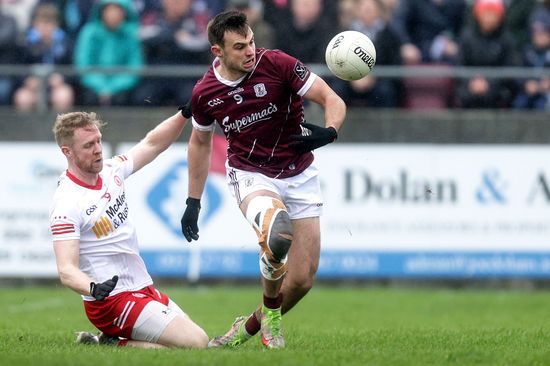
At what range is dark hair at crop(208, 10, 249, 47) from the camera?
917 centimetres

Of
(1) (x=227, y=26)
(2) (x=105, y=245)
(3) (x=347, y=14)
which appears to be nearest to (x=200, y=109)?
(1) (x=227, y=26)

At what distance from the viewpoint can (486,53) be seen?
17.2 meters

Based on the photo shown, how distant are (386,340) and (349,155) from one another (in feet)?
22.9

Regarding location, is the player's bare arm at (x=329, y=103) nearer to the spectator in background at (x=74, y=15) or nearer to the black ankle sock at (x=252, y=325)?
the black ankle sock at (x=252, y=325)

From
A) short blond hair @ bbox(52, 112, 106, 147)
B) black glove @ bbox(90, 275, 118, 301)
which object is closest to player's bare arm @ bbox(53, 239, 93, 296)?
black glove @ bbox(90, 275, 118, 301)

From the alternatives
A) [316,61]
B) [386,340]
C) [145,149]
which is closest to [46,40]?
[316,61]

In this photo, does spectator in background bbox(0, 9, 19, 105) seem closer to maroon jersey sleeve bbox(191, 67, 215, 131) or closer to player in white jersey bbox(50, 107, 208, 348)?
maroon jersey sleeve bbox(191, 67, 215, 131)

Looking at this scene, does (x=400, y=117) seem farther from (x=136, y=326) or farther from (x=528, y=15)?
(x=136, y=326)

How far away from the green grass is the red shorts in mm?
299

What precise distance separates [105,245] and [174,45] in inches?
337

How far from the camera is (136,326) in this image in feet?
30.3

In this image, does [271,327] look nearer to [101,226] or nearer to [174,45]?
[101,226]

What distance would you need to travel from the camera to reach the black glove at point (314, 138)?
877 centimetres

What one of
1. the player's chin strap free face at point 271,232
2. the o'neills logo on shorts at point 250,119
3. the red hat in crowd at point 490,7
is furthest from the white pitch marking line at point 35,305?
the red hat in crowd at point 490,7
